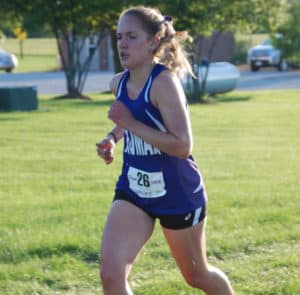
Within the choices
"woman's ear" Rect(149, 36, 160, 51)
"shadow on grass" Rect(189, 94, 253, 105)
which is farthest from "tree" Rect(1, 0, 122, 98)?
"woman's ear" Rect(149, 36, 160, 51)

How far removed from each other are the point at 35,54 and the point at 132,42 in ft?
264

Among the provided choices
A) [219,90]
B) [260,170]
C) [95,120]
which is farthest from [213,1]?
[260,170]

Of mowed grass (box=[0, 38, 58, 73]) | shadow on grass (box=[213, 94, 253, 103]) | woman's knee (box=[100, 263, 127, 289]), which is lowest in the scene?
mowed grass (box=[0, 38, 58, 73])

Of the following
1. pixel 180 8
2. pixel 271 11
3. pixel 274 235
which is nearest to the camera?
pixel 274 235

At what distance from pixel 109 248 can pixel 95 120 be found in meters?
16.9

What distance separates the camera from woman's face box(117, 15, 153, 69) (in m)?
4.91

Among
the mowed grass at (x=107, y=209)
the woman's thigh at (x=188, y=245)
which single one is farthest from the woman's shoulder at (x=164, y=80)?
the mowed grass at (x=107, y=209)

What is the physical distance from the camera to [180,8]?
29344 millimetres

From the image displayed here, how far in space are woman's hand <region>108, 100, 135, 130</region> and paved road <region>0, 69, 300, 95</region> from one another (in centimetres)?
3360

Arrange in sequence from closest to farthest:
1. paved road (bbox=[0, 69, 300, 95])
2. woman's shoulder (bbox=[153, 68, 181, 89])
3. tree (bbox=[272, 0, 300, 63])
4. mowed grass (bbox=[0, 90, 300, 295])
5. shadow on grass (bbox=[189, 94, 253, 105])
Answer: woman's shoulder (bbox=[153, 68, 181, 89]) < mowed grass (bbox=[0, 90, 300, 295]) < shadow on grass (bbox=[189, 94, 253, 105]) < tree (bbox=[272, 0, 300, 63]) < paved road (bbox=[0, 69, 300, 95])

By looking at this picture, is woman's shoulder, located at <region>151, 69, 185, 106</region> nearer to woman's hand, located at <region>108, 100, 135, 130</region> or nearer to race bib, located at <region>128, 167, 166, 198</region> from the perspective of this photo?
woman's hand, located at <region>108, 100, 135, 130</region>

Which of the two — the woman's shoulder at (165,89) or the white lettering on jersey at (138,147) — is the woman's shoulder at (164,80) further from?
the white lettering on jersey at (138,147)

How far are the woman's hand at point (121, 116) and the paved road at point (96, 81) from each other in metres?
33.6

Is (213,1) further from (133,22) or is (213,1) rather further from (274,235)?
(133,22)
